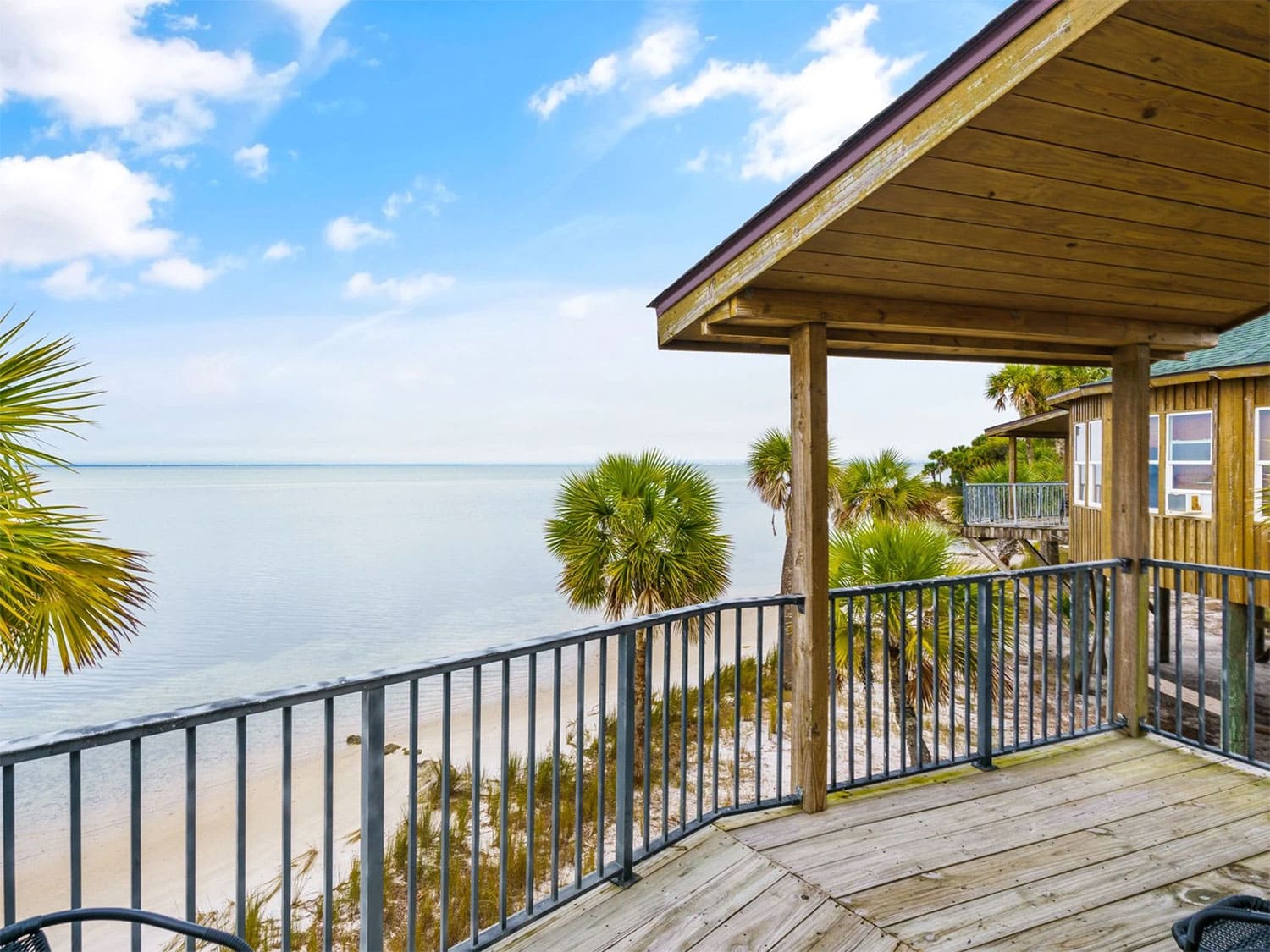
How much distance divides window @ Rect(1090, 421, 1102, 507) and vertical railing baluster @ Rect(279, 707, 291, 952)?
37.2 ft

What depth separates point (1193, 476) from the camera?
8359 millimetres

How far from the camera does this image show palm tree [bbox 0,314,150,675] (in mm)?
2896

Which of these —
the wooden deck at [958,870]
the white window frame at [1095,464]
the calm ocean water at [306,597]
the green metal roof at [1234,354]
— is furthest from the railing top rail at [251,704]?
the white window frame at [1095,464]

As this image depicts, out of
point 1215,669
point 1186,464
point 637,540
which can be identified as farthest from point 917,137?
point 1215,669

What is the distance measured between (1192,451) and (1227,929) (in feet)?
29.6

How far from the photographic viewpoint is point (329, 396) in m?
49.4

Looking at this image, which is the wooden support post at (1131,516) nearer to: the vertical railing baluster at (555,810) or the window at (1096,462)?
the vertical railing baluster at (555,810)

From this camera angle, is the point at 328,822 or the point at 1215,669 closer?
the point at 328,822

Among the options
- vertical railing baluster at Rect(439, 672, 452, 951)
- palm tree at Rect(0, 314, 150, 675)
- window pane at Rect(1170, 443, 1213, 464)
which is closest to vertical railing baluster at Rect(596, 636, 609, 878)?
vertical railing baluster at Rect(439, 672, 452, 951)

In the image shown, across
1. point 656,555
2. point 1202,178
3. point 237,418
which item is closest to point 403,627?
point 656,555

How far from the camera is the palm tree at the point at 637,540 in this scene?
7.38 metres

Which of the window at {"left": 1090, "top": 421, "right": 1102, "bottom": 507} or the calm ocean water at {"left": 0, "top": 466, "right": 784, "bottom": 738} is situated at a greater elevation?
the window at {"left": 1090, "top": 421, "right": 1102, "bottom": 507}

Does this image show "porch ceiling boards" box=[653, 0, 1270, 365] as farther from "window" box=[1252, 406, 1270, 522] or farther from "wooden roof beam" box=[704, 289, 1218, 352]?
"window" box=[1252, 406, 1270, 522]

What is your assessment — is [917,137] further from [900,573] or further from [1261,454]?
[1261,454]
